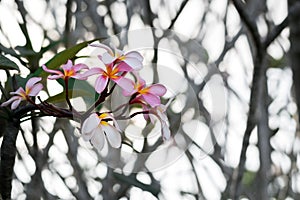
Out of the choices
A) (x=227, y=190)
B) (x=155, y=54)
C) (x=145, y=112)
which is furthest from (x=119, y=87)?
(x=227, y=190)

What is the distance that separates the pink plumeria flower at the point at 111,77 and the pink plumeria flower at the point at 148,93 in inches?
0.5

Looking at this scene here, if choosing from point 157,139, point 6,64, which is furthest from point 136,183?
point 6,64

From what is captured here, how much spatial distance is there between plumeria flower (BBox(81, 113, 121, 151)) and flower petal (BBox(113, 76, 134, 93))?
3cm

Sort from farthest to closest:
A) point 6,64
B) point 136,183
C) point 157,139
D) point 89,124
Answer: point 157,139 < point 136,183 < point 6,64 < point 89,124

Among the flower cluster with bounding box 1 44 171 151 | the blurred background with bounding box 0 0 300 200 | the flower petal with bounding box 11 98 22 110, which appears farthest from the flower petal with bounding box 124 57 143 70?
the blurred background with bounding box 0 0 300 200

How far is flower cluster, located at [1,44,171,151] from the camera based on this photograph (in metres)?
0.60

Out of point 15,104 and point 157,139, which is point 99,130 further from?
point 157,139

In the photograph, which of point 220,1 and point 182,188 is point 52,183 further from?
point 220,1

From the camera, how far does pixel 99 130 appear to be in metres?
0.59

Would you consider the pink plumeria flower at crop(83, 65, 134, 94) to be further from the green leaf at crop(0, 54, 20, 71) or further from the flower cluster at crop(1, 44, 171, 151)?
the green leaf at crop(0, 54, 20, 71)

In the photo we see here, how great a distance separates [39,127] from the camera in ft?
5.59

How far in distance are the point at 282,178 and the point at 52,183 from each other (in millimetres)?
718

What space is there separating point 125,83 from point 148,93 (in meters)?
0.03

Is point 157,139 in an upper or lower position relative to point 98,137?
lower
